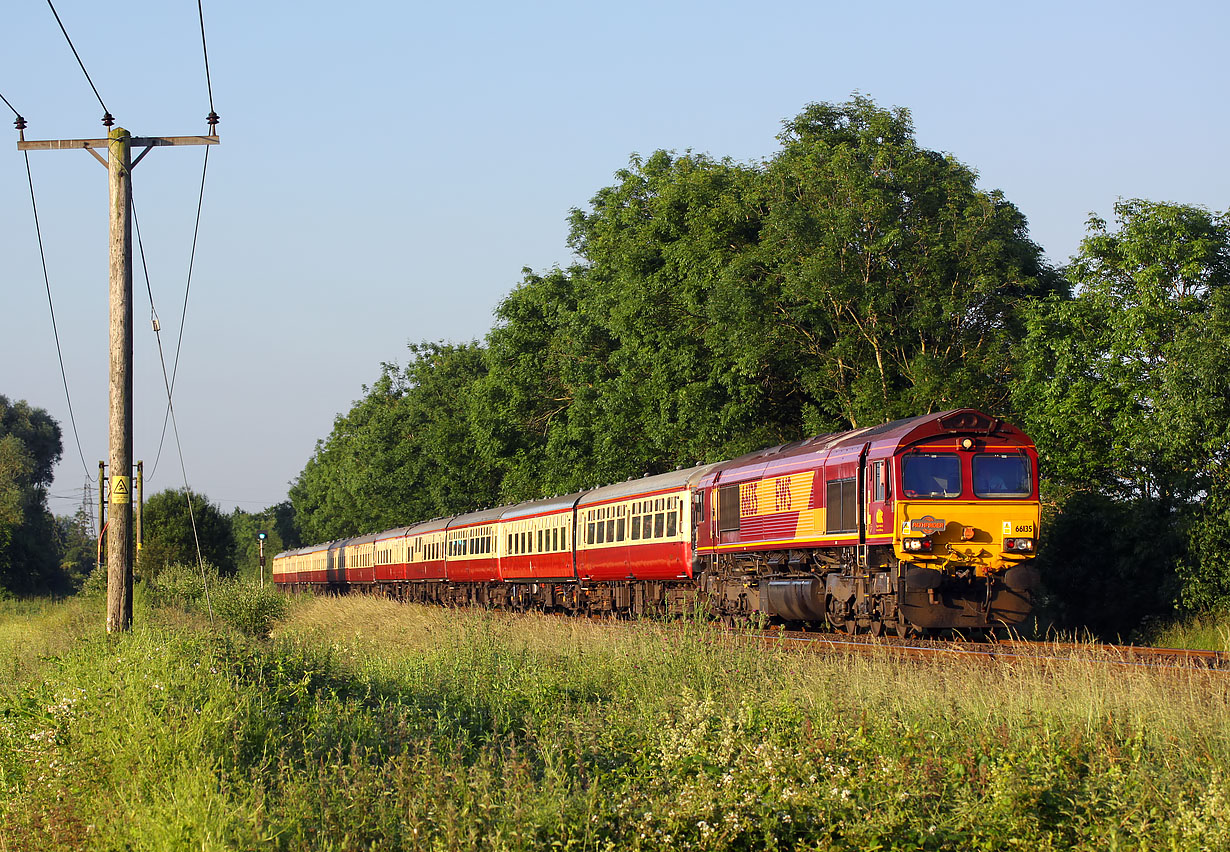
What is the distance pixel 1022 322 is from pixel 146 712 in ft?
92.9

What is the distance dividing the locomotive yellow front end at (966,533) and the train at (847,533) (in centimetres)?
2

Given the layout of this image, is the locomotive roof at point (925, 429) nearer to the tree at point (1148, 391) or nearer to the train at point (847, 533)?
the train at point (847, 533)

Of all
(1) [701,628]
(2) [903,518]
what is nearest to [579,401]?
(2) [903,518]

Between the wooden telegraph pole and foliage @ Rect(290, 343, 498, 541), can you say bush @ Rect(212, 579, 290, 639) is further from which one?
foliage @ Rect(290, 343, 498, 541)

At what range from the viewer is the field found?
643cm

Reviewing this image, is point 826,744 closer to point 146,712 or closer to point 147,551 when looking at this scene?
point 146,712

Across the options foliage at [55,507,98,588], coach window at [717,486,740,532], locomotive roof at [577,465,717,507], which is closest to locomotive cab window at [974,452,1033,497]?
coach window at [717,486,740,532]

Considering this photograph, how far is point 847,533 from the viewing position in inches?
761

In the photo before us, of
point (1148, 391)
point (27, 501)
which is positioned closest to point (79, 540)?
point (27, 501)

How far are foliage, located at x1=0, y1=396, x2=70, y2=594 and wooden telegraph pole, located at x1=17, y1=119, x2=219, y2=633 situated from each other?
5970 centimetres

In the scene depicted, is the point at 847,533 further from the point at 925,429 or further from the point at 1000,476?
the point at 1000,476

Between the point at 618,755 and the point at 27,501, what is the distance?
87.2m

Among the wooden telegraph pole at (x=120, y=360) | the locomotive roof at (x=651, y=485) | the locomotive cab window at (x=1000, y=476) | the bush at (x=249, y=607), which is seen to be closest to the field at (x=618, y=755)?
the wooden telegraph pole at (x=120, y=360)

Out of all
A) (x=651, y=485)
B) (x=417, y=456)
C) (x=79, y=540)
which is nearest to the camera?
(x=651, y=485)
